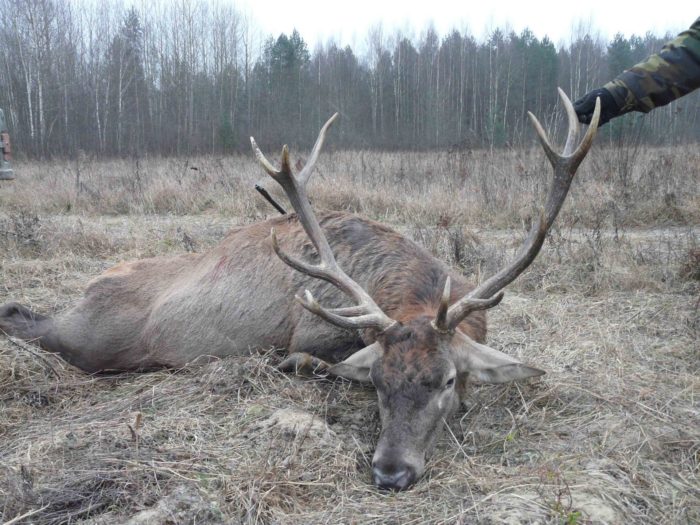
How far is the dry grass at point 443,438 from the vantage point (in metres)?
2.58

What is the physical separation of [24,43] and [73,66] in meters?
2.59

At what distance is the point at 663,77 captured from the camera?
4.13 m

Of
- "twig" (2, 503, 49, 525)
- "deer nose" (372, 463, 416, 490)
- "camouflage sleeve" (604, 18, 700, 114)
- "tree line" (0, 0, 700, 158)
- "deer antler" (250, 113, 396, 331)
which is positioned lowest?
"deer nose" (372, 463, 416, 490)

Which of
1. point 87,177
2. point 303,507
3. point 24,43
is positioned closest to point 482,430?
point 303,507

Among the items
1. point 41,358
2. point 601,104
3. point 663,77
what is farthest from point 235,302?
point 663,77

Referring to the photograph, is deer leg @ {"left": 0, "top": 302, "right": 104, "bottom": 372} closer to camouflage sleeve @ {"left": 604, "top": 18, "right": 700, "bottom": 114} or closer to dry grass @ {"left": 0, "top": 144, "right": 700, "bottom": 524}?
dry grass @ {"left": 0, "top": 144, "right": 700, "bottom": 524}

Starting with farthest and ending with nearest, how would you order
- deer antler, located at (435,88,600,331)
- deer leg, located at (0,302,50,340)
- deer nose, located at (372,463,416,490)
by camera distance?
deer leg, located at (0,302,50,340) < deer antler, located at (435,88,600,331) < deer nose, located at (372,463,416,490)

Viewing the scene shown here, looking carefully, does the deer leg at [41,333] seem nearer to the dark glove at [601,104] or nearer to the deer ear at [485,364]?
the deer ear at [485,364]

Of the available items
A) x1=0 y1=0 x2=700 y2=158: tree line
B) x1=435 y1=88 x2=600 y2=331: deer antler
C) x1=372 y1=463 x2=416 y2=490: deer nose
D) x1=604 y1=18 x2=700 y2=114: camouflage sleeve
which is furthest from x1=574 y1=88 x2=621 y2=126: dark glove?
x1=0 y1=0 x2=700 y2=158: tree line

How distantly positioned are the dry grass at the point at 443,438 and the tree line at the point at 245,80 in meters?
24.0

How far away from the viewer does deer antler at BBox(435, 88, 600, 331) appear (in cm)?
330

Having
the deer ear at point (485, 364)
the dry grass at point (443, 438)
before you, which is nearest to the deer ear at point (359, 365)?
the dry grass at point (443, 438)

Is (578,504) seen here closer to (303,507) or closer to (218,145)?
(303,507)

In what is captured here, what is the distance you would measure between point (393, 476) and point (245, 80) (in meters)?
39.6
